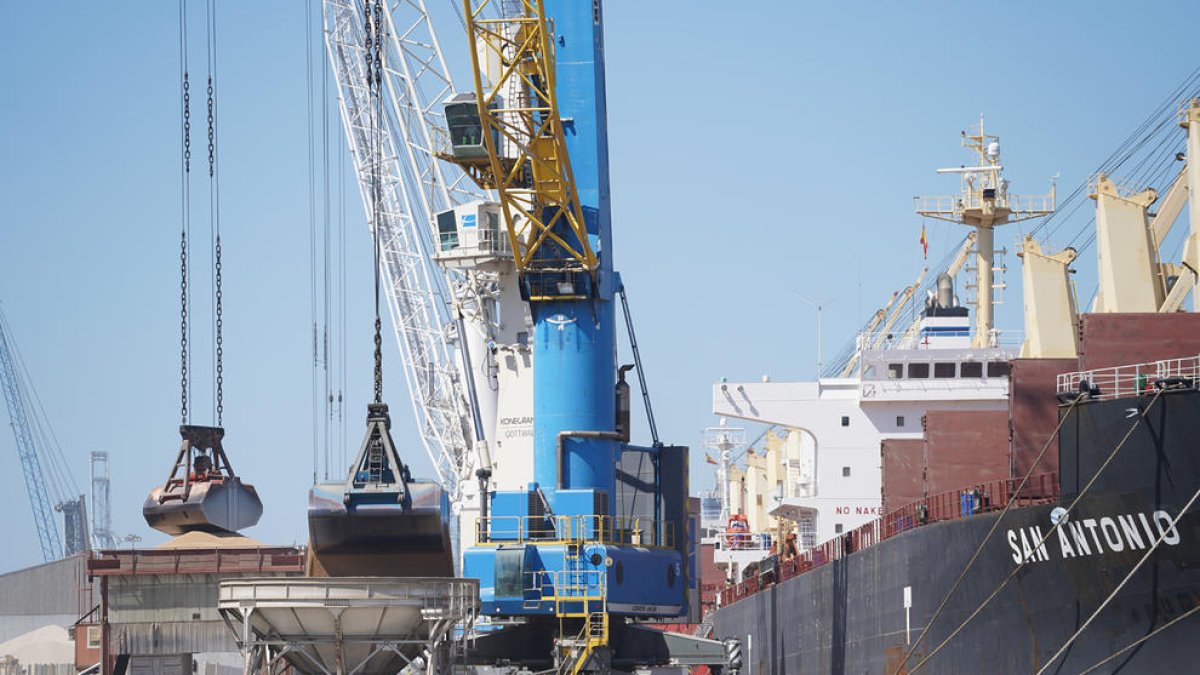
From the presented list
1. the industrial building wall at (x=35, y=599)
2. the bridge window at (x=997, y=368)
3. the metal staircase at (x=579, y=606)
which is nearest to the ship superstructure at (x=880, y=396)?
the bridge window at (x=997, y=368)

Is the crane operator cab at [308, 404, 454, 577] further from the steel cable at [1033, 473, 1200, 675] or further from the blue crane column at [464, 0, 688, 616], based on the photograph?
the steel cable at [1033, 473, 1200, 675]

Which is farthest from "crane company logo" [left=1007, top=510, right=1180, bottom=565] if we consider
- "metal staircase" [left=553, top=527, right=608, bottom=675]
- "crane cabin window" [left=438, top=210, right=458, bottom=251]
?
"crane cabin window" [left=438, top=210, right=458, bottom=251]

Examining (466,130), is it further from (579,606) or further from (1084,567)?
(1084,567)

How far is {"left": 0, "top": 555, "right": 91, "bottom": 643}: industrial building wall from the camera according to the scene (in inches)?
3191

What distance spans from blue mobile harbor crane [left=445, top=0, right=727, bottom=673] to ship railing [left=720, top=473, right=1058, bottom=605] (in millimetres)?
5097

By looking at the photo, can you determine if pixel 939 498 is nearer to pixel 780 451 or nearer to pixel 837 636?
pixel 837 636

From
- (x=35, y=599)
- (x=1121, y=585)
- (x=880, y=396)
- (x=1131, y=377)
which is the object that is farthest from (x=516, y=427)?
(x=35, y=599)

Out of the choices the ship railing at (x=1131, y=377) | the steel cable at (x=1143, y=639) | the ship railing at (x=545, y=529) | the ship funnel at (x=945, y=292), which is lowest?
the steel cable at (x=1143, y=639)

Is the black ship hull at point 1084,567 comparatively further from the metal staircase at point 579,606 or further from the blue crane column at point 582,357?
the metal staircase at point 579,606

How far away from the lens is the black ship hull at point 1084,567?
29125 millimetres

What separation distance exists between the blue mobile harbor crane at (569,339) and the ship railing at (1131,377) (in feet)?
36.8

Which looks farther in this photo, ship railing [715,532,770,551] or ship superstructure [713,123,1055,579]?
ship railing [715,532,770,551]

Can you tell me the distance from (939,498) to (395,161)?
156 feet

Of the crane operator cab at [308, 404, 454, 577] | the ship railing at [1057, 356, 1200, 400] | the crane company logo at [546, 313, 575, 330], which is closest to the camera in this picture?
the ship railing at [1057, 356, 1200, 400]
